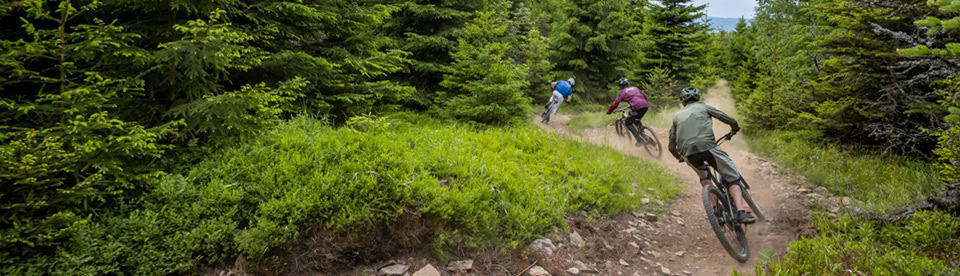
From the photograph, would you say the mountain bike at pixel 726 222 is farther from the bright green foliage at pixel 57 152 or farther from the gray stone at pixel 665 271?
the bright green foliage at pixel 57 152

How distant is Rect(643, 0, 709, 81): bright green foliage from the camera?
21422mm

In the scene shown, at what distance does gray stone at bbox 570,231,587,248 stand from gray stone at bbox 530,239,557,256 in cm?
39

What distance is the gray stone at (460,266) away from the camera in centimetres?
432

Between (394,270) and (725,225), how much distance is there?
15.9ft

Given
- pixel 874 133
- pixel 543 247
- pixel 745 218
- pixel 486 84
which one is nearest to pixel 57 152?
pixel 543 247

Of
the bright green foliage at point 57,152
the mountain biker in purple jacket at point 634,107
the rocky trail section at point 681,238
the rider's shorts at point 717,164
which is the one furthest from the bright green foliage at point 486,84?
the bright green foliage at point 57,152

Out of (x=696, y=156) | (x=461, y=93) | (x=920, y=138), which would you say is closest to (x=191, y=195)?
(x=696, y=156)

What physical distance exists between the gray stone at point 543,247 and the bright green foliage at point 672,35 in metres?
19.0

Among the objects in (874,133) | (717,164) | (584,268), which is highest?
(874,133)

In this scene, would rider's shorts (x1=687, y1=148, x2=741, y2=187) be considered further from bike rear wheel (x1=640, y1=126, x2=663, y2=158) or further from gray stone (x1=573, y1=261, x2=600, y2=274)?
bike rear wheel (x1=640, y1=126, x2=663, y2=158)

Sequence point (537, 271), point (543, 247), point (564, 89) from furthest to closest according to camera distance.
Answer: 1. point (564, 89)
2. point (543, 247)
3. point (537, 271)

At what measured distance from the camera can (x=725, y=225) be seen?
18.9 feet

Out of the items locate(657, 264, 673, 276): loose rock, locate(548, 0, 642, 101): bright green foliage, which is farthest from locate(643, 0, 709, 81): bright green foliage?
locate(657, 264, 673, 276): loose rock

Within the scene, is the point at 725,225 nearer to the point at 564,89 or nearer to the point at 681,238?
the point at 681,238
